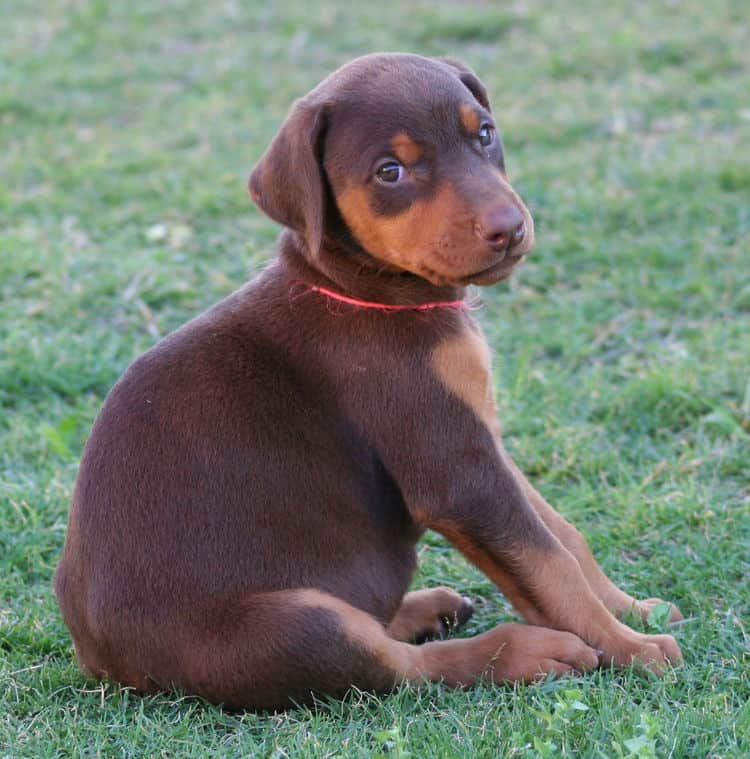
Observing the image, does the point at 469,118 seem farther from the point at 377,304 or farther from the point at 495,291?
the point at 495,291

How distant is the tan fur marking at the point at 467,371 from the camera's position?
3.86 meters

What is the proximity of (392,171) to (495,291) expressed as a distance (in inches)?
124

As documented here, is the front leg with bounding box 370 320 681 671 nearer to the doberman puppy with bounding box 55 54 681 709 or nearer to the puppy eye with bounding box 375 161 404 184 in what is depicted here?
the doberman puppy with bounding box 55 54 681 709

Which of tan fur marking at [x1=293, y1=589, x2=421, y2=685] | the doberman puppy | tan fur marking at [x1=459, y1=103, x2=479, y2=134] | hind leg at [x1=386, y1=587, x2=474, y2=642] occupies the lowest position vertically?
hind leg at [x1=386, y1=587, x2=474, y2=642]

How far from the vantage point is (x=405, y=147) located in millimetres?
3715

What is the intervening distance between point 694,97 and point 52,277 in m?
4.76

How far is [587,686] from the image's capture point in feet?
12.3

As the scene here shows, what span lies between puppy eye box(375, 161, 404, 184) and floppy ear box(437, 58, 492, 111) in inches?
22.7

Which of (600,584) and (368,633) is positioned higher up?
(368,633)

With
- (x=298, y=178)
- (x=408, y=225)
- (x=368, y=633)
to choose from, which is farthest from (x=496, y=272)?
(x=368, y=633)

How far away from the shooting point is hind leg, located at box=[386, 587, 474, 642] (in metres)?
4.28

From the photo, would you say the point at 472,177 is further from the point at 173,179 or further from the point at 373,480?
the point at 173,179

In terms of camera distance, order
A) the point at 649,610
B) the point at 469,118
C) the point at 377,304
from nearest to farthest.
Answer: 1. the point at 469,118
2. the point at 377,304
3. the point at 649,610

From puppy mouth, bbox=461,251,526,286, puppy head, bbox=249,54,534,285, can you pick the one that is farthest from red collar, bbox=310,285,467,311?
puppy mouth, bbox=461,251,526,286
